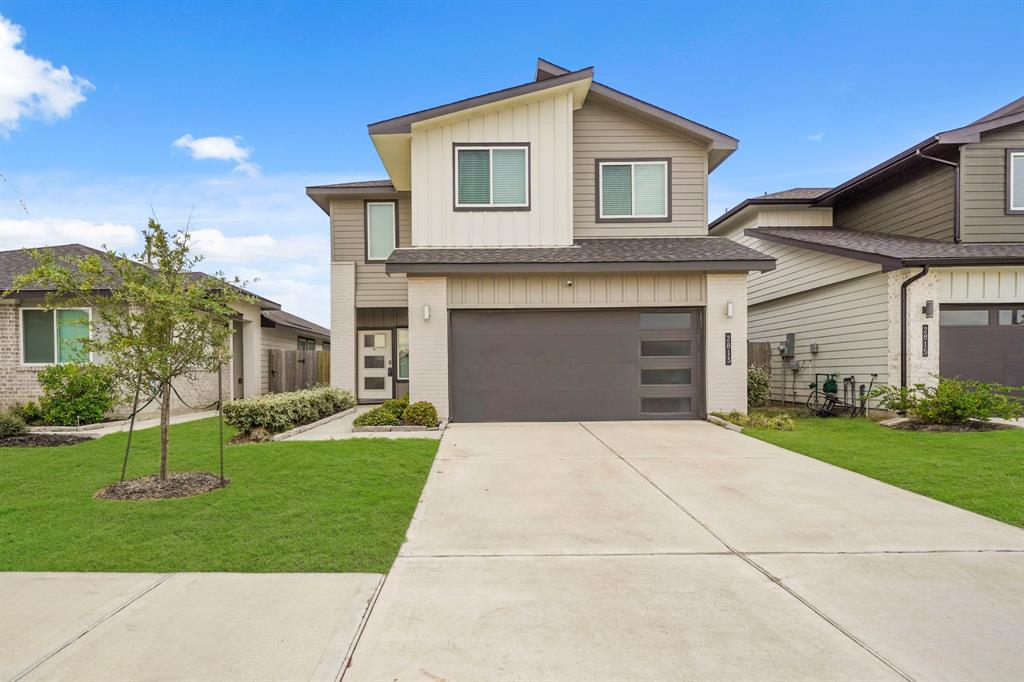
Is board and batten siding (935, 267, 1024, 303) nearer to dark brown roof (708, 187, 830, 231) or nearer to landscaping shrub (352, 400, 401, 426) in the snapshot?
dark brown roof (708, 187, 830, 231)

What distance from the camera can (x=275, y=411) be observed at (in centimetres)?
951

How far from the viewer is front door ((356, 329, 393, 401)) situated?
15.0 m

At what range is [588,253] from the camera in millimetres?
11062

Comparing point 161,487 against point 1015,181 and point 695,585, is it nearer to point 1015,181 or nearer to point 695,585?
point 695,585

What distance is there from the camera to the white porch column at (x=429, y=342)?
35.8ft

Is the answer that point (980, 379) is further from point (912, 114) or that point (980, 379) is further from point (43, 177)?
point (43, 177)

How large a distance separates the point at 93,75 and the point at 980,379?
2233 centimetres

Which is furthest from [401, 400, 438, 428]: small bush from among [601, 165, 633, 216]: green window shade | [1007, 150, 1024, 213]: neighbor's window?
[1007, 150, 1024, 213]: neighbor's window

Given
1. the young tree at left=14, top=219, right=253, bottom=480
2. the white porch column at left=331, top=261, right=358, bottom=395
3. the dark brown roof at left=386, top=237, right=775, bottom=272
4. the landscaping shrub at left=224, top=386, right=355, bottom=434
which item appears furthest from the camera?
the white porch column at left=331, top=261, right=358, bottom=395

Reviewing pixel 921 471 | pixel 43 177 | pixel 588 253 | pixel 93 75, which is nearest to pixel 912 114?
pixel 588 253

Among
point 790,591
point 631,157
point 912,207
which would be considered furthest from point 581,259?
point 912,207

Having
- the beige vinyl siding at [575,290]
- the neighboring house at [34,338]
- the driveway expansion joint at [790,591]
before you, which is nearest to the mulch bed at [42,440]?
the neighboring house at [34,338]

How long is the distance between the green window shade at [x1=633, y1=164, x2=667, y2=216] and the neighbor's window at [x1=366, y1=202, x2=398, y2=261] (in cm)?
638

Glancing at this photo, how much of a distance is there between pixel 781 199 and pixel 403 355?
1163 centimetres
